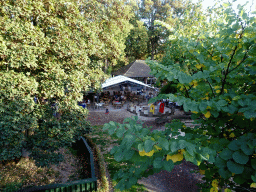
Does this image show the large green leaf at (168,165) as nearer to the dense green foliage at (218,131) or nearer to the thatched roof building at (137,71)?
the dense green foliage at (218,131)

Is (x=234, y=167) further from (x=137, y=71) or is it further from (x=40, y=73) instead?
(x=137, y=71)

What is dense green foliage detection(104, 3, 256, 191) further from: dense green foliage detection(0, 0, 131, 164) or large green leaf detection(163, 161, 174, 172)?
dense green foliage detection(0, 0, 131, 164)

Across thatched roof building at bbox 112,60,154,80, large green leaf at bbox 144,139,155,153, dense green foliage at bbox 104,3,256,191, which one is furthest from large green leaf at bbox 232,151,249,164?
thatched roof building at bbox 112,60,154,80

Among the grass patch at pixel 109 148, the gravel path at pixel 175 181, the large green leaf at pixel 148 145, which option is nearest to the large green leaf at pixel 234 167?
the large green leaf at pixel 148 145

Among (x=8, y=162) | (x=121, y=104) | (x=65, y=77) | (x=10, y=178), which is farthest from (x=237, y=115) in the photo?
(x=121, y=104)

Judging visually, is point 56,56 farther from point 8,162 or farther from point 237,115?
point 237,115

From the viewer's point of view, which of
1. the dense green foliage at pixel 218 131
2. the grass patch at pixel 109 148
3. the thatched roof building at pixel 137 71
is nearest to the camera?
the dense green foliage at pixel 218 131

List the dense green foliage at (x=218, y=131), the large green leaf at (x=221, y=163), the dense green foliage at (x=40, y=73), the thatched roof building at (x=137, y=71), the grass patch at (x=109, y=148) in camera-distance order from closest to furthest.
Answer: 1. the dense green foliage at (x=218, y=131)
2. the large green leaf at (x=221, y=163)
3. the dense green foliage at (x=40, y=73)
4. the grass patch at (x=109, y=148)
5. the thatched roof building at (x=137, y=71)

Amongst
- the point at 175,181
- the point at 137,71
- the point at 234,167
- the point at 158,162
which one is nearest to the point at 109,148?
the point at 175,181

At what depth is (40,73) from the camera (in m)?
5.84

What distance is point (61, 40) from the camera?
5.73m

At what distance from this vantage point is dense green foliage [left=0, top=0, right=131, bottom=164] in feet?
15.5

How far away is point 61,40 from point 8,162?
5.77 metres

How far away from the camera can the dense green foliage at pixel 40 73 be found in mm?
4727
